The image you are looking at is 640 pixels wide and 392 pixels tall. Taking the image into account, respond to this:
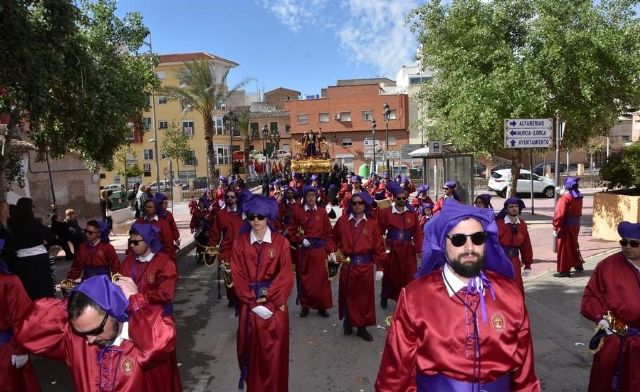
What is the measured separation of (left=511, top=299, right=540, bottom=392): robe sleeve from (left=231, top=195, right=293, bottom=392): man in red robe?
8.07 ft

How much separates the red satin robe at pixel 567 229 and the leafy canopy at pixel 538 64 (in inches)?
150

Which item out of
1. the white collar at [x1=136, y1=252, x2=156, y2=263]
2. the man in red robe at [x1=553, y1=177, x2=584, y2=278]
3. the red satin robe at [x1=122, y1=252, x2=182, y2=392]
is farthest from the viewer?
the man in red robe at [x1=553, y1=177, x2=584, y2=278]

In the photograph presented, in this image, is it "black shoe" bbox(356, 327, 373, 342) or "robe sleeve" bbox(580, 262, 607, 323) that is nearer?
"robe sleeve" bbox(580, 262, 607, 323)

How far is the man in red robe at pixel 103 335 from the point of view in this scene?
2697mm

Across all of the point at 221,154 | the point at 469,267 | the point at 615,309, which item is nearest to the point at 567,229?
the point at 615,309

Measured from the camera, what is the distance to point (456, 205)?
3107 mm

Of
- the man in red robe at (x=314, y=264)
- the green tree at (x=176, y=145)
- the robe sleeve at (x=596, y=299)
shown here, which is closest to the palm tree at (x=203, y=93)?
the green tree at (x=176, y=145)

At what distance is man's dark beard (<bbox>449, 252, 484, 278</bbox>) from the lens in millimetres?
2857

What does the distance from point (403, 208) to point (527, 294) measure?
288 cm

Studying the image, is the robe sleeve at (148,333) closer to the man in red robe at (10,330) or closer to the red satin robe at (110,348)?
the red satin robe at (110,348)

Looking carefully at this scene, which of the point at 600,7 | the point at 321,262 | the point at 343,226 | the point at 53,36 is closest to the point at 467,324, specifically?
the point at 343,226

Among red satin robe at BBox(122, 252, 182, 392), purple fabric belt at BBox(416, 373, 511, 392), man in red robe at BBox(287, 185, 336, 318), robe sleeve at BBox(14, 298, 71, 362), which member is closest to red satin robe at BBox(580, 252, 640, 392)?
purple fabric belt at BBox(416, 373, 511, 392)

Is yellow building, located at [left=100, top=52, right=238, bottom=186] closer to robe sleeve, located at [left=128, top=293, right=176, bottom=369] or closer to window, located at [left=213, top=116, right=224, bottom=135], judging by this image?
window, located at [left=213, top=116, right=224, bottom=135]

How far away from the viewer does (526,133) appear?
11109 mm
